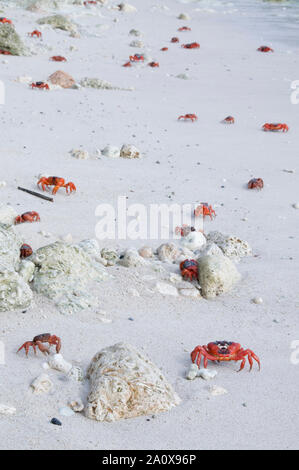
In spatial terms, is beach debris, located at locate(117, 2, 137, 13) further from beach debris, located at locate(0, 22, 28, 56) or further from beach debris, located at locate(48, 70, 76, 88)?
beach debris, located at locate(48, 70, 76, 88)

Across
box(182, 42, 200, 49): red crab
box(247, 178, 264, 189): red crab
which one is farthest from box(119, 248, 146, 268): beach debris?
box(182, 42, 200, 49): red crab

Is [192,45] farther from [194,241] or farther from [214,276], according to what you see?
[214,276]

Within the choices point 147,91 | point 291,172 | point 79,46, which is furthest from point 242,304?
point 79,46

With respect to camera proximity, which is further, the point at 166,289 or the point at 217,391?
the point at 166,289

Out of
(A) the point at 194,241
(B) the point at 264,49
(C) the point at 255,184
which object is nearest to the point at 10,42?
(B) the point at 264,49

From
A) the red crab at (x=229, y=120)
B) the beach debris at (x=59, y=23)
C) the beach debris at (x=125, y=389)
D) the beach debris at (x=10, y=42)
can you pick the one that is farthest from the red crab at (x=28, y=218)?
the beach debris at (x=59, y=23)
